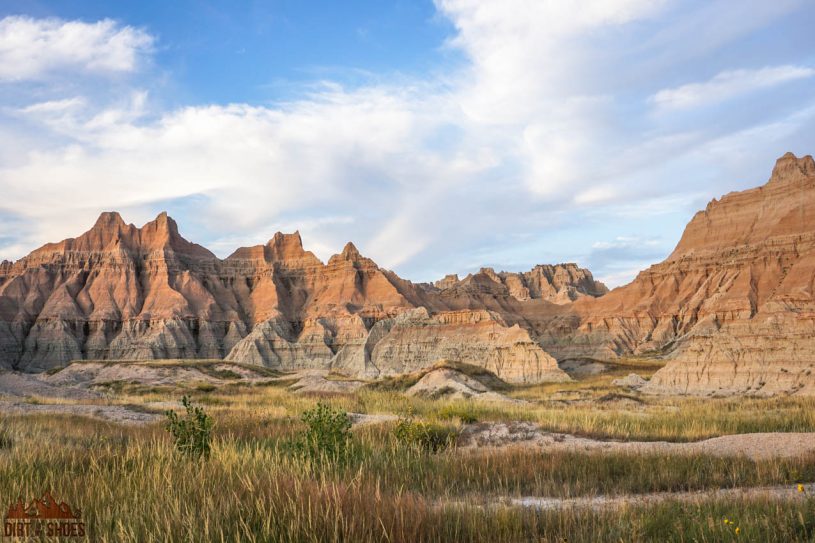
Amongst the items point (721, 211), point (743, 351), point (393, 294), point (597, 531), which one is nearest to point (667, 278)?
point (721, 211)

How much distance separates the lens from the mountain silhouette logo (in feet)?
14.9

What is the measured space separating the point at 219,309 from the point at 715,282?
10639 centimetres

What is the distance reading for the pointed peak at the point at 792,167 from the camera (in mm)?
119938

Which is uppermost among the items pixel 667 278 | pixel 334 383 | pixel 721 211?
pixel 721 211

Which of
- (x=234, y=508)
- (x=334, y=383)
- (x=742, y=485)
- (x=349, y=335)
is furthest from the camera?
(x=349, y=335)

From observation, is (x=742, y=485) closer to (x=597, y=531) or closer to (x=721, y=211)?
(x=597, y=531)

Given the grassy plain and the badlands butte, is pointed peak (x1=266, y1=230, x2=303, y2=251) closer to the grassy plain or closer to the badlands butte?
the badlands butte

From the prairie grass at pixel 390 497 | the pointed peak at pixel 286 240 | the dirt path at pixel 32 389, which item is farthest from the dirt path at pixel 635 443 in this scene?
the pointed peak at pixel 286 240

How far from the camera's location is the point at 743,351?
144 ft

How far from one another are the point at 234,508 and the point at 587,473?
611 centimetres

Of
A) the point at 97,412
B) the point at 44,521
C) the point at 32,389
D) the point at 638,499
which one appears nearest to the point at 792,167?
the point at 32,389

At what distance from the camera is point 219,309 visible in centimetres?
13362

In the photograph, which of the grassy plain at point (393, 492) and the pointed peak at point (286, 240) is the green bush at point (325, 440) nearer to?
the grassy plain at point (393, 492)

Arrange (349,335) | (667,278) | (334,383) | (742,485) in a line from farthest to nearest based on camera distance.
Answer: (667,278)
(349,335)
(334,383)
(742,485)
